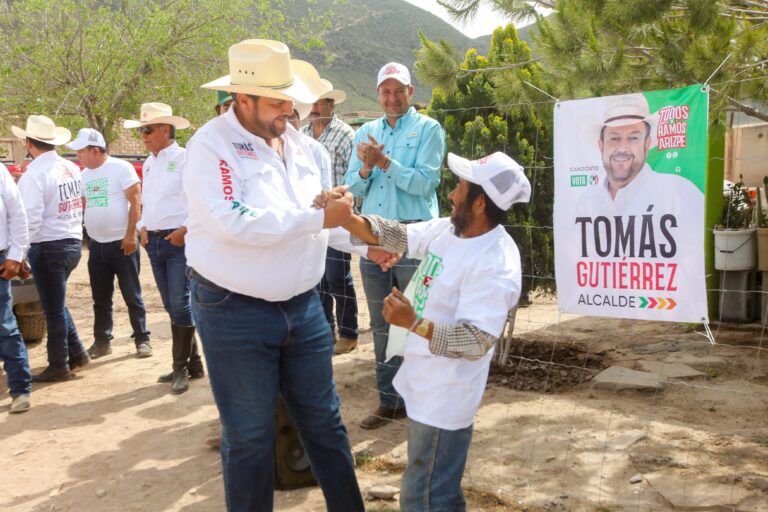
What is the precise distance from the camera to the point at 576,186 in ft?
13.0

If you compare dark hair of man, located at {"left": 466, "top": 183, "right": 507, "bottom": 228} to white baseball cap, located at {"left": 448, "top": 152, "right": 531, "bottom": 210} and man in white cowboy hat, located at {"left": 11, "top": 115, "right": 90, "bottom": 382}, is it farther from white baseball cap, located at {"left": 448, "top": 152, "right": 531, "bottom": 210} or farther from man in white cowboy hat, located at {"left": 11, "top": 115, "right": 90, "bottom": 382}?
man in white cowboy hat, located at {"left": 11, "top": 115, "right": 90, "bottom": 382}

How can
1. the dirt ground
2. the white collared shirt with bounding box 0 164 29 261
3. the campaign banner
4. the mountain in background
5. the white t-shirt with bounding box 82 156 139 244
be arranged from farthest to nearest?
the mountain in background
the white t-shirt with bounding box 82 156 139 244
the white collared shirt with bounding box 0 164 29 261
the dirt ground
the campaign banner

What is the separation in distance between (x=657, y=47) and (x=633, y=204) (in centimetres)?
88

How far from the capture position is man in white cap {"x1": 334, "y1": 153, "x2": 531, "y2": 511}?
8.43 feet

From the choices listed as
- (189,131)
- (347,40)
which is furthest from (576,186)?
(347,40)

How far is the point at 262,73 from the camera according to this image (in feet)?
9.55

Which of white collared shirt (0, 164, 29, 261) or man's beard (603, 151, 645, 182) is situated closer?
man's beard (603, 151, 645, 182)

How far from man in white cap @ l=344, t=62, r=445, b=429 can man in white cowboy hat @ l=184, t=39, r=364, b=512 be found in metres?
1.55

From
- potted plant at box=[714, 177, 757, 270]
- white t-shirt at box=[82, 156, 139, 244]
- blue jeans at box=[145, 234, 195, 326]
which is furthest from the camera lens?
potted plant at box=[714, 177, 757, 270]

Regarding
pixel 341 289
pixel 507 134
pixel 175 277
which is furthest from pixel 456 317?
pixel 341 289

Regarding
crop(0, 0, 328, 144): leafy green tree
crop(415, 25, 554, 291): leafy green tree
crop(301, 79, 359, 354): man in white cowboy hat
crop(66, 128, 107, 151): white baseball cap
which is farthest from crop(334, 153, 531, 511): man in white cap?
crop(0, 0, 328, 144): leafy green tree

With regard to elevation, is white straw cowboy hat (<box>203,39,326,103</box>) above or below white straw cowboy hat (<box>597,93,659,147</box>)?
above

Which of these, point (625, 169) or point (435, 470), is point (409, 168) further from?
point (435, 470)

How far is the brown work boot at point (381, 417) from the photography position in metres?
4.84
